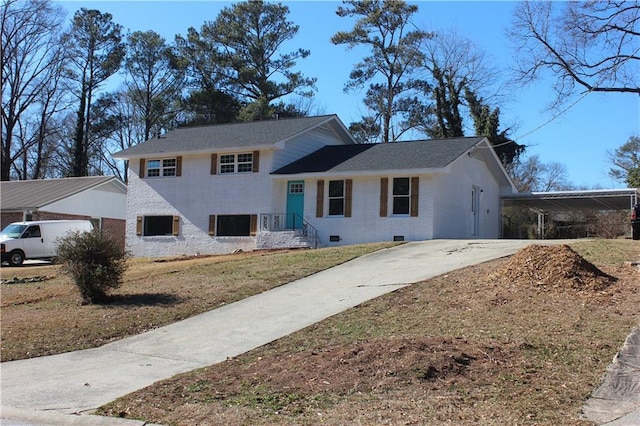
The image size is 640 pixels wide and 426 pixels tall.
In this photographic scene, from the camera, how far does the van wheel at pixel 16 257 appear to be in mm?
26578

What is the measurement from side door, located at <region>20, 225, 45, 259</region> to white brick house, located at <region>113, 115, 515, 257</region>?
3873 mm

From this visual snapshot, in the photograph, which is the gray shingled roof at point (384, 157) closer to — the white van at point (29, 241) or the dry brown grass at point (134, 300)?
the dry brown grass at point (134, 300)

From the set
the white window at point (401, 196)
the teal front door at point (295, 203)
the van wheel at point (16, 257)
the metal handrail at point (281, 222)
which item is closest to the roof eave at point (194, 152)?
the teal front door at point (295, 203)

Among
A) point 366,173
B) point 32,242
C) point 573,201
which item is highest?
point 366,173

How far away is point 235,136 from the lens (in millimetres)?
27406

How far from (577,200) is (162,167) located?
62.4ft

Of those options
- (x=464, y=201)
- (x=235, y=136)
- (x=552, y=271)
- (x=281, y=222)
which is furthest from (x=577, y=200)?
(x=552, y=271)

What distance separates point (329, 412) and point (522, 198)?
83.1ft

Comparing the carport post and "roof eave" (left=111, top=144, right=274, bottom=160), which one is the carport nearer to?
the carport post

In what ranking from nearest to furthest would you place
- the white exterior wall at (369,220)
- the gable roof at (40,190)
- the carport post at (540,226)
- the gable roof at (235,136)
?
1. the white exterior wall at (369,220)
2. the gable roof at (235,136)
3. the carport post at (540,226)
4. the gable roof at (40,190)

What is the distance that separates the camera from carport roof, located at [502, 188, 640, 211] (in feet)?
82.6

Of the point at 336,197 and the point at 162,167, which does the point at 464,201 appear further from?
the point at 162,167

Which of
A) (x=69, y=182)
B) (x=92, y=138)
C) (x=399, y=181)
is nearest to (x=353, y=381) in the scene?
(x=399, y=181)

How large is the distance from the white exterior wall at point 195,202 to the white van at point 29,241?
2.65 m
